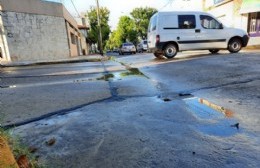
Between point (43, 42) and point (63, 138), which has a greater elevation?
point (43, 42)

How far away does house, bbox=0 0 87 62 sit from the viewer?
44.4ft

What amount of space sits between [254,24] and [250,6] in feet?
5.14

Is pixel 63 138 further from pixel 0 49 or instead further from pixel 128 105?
pixel 0 49

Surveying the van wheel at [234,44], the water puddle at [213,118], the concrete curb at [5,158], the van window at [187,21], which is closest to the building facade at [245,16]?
the van wheel at [234,44]

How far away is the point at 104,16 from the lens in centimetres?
5075

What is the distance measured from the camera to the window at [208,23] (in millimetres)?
10523

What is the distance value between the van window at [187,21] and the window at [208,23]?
1.47 ft

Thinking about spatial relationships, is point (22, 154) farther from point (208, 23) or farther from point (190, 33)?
point (208, 23)

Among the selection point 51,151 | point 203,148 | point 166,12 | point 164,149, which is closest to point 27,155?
point 51,151

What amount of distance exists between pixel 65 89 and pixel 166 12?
24.4ft

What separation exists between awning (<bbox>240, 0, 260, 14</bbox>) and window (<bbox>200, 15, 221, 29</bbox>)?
849 cm

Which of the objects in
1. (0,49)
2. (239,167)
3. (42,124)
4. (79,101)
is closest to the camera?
(239,167)

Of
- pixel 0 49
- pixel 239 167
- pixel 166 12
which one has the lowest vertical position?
pixel 239 167

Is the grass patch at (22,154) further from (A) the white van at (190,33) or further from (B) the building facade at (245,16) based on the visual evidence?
(B) the building facade at (245,16)
